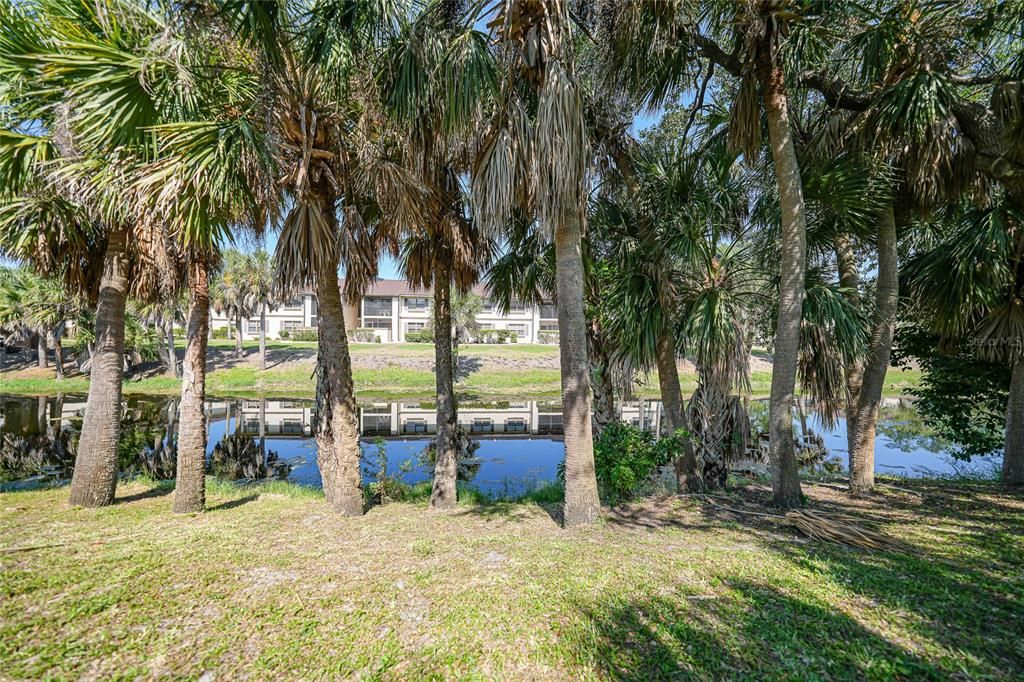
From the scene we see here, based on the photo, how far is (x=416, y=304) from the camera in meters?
51.3

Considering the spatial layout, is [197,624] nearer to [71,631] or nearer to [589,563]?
[71,631]

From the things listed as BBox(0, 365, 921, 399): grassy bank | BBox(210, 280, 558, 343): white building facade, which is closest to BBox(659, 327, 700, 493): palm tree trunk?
BBox(0, 365, 921, 399): grassy bank

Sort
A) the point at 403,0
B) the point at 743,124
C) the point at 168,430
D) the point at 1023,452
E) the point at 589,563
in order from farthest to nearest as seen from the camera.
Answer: the point at 168,430
the point at 1023,452
the point at 743,124
the point at 403,0
the point at 589,563

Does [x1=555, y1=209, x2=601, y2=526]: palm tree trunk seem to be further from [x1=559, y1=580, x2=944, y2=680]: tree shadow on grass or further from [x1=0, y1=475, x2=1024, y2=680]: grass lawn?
[x1=559, y1=580, x2=944, y2=680]: tree shadow on grass

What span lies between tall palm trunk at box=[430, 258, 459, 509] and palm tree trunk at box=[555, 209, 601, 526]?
2273 mm

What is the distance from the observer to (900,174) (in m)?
6.52

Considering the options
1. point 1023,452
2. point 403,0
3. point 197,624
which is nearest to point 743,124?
point 403,0

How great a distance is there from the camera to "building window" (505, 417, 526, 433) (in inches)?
729

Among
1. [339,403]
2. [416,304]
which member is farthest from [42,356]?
[339,403]

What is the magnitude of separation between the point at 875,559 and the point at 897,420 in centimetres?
2050

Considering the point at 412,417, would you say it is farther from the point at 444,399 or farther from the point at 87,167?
the point at 87,167

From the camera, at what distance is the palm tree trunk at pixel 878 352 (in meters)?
6.37

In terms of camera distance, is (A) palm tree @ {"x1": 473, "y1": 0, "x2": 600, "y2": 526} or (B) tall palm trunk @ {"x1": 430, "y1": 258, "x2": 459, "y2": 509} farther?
(B) tall palm trunk @ {"x1": 430, "y1": 258, "x2": 459, "y2": 509}

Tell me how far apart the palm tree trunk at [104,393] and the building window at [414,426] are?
464 inches
